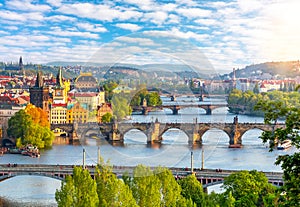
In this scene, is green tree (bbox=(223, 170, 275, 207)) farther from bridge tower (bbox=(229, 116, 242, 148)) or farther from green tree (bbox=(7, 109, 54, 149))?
green tree (bbox=(7, 109, 54, 149))

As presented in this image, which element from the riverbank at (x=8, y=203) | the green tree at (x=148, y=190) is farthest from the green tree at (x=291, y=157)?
the riverbank at (x=8, y=203)

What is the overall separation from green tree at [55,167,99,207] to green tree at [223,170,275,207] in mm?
1995

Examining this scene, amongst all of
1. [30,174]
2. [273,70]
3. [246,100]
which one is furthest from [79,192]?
[273,70]

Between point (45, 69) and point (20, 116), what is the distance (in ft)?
125

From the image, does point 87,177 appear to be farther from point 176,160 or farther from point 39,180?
point 39,180

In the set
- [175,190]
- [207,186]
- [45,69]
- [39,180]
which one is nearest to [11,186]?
[39,180]

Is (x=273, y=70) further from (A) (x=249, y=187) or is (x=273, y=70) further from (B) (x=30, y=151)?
(A) (x=249, y=187)

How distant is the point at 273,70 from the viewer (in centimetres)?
Answer: 7450

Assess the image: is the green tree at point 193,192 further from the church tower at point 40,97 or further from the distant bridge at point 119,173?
the church tower at point 40,97

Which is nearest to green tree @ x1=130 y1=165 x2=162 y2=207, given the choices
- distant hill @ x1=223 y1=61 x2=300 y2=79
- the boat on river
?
the boat on river

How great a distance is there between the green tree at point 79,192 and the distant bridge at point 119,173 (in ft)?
8.81

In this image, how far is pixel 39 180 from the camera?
12.6 metres

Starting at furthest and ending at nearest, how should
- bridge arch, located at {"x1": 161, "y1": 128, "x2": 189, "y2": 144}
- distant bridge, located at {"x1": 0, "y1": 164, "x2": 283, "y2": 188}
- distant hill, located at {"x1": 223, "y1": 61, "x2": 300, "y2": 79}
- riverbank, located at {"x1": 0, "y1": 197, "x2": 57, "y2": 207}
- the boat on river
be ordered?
distant hill, located at {"x1": 223, "y1": 61, "x2": 300, "y2": 79}, the boat on river, distant bridge, located at {"x1": 0, "y1": 164, "x2": 283, "y2": 188}, riverbank, located at {"x1": 0, "y1": 197, "x2": 57, "y2": 207}, bridge arch, located at {"x1": 161, "y1": 128, "x2": 189, "y2": 144}

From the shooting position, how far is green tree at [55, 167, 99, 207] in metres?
6.99
